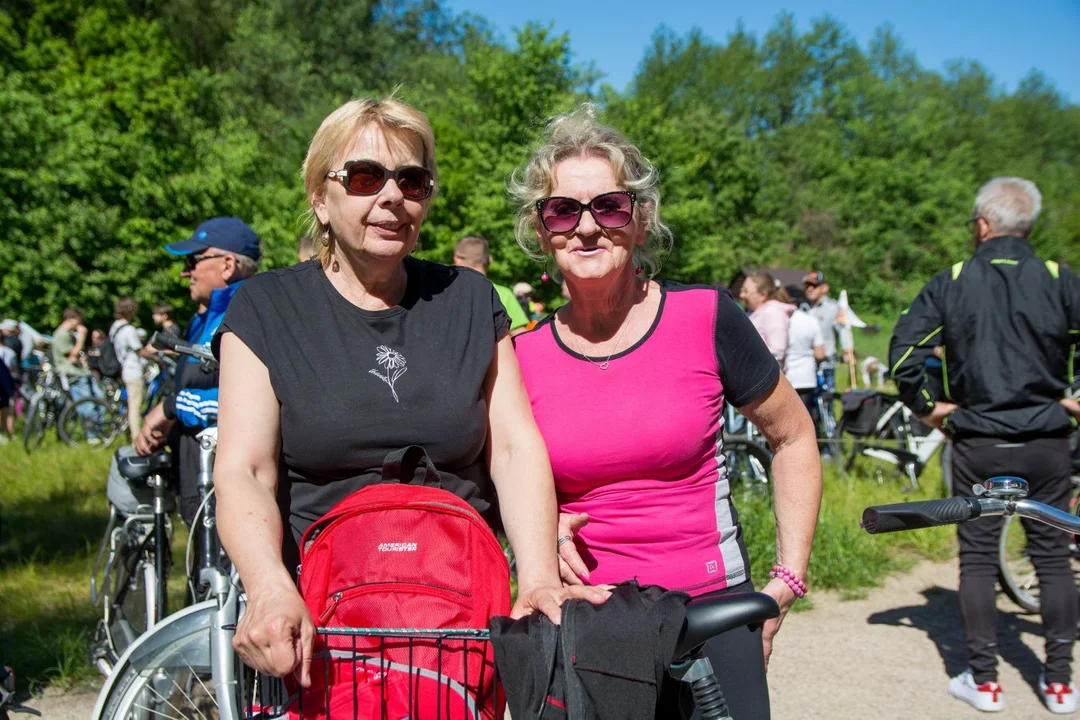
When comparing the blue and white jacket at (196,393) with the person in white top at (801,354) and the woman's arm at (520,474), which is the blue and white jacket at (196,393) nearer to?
the woman's arm at (520,474)

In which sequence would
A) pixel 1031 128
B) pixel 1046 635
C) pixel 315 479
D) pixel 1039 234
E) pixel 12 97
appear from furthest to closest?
pixel 1031 128 → pixel 1039 234 → pixel 12 97 → pixel 1046 635 → pixel 315 479

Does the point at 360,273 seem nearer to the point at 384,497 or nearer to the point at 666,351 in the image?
the point at 384,497

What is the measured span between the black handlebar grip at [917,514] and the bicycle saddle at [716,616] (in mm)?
329

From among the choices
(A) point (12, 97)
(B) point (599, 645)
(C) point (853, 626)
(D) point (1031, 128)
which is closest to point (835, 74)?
(D) point (1031, 128)

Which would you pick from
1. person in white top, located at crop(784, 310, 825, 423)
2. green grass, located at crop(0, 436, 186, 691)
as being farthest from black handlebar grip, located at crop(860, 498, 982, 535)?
person in white top, located at crop(784, 310, 825, 423)

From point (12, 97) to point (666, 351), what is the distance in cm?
1766

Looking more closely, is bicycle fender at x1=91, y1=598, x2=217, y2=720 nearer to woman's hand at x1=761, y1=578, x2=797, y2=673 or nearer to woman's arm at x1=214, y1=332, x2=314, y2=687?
woman's arm at x1=214, y1=332, x2=314, y2=687

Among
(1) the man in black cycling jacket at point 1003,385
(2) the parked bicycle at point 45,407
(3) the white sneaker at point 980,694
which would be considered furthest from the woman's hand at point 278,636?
(2) the parked bicycle at point 45,407

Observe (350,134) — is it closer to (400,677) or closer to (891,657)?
(400,677)

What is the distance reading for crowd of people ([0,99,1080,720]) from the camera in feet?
6.37

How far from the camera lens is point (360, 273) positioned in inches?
83.6

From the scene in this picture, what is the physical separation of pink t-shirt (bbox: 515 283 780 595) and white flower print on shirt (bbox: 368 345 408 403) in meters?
0.41

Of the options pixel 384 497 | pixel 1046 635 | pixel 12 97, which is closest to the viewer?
pixel 384 497

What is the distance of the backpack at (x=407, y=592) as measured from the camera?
1.69 m
